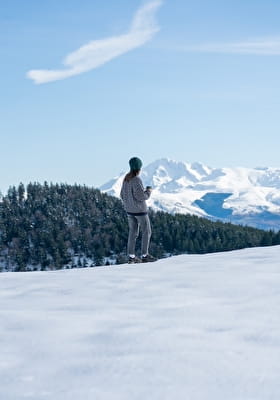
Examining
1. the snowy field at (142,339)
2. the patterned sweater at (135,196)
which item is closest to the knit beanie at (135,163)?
the patterned sweater at (135,196)

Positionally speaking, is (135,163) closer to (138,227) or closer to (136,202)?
(136,202)

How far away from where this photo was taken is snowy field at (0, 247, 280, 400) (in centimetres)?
441

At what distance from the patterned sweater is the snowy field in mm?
4713

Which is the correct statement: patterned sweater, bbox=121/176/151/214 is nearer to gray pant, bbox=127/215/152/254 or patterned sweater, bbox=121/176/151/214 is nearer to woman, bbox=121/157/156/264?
woman, bbox=121/157/156/264

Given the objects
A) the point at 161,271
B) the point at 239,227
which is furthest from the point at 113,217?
the point at 161,271

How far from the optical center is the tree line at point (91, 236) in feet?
538

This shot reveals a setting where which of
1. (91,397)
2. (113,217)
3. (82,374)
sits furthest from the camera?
(113,217)

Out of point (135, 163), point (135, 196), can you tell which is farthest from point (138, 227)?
point (135, 163)

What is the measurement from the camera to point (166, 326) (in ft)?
20.0

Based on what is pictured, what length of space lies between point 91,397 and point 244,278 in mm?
5521

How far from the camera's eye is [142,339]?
561 centimetres

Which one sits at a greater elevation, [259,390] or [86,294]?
[86,294]

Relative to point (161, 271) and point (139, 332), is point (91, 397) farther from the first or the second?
point (161, 271)

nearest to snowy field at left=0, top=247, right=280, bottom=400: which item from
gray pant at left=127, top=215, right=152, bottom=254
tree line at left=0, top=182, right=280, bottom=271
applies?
gray pant at left=127, top=215, right=152, bottom=254
